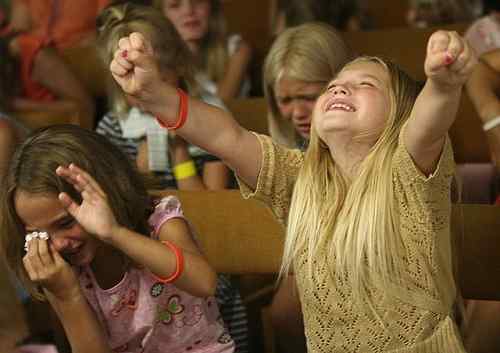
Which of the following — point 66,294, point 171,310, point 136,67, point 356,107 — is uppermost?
point 136,67

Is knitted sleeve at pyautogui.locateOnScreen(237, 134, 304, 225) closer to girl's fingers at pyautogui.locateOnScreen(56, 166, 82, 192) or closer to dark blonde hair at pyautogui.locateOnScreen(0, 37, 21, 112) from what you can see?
girl's fingers at pyautogui.locateOnScreen(56, 166, 82, 192)

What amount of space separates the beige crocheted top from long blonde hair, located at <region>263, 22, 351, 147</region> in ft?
2.89

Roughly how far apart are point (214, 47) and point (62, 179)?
1814 millimetres

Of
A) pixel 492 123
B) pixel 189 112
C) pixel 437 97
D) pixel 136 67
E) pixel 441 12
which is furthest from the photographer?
pixel 441 12

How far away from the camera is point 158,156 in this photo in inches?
125

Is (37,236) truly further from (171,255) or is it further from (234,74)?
(234,74)

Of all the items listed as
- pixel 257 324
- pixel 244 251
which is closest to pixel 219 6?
pixel 257 324

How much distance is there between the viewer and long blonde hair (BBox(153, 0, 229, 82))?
3.88 m

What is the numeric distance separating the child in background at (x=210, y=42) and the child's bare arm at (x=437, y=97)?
77.4 inches

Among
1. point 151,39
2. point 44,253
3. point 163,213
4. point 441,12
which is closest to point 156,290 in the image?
point 163,213

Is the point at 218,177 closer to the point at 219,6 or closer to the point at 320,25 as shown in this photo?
the point at 320,25

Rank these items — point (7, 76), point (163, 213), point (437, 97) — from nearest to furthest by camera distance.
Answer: point (437, 97)
point (163, 213)
point (7, 76)

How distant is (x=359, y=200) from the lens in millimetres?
2000

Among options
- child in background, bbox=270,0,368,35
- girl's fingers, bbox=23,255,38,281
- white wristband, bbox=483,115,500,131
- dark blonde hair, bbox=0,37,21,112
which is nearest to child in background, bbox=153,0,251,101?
child in background, bbox=270,0,368,35
